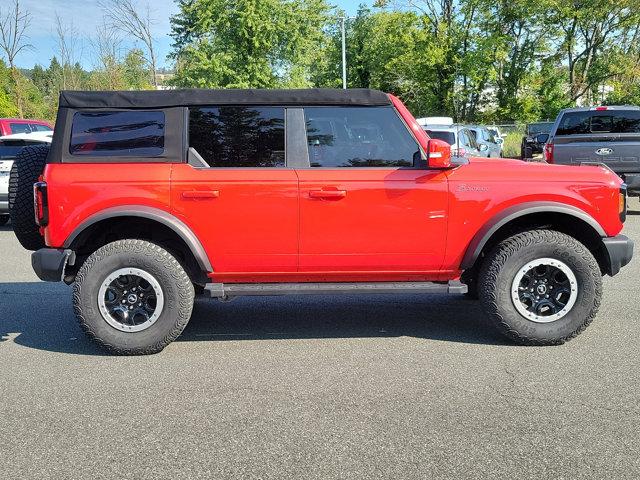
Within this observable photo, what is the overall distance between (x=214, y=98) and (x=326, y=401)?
2397 millimetres

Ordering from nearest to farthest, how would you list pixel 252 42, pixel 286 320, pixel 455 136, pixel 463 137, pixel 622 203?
pixel 622 203, pixel 286 320, pixel 455 136, pixel 463 137, pixel 252 42

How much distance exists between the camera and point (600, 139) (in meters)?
10.9

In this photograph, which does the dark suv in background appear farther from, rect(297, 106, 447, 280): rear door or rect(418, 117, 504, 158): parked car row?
rect(297, 106, 447, 280): rear door

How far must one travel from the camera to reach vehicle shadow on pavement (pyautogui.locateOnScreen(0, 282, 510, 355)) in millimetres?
5117

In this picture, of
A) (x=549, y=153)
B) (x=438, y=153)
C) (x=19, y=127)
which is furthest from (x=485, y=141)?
(x=438, y=153)

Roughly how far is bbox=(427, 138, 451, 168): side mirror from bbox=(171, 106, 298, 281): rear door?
3.31 feet

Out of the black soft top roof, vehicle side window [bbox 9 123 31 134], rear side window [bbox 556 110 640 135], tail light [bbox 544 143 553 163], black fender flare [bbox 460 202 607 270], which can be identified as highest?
rear side window [bbox 556 110 640 135]

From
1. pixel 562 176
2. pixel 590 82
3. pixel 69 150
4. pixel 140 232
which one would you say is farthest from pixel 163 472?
pixel 590 82

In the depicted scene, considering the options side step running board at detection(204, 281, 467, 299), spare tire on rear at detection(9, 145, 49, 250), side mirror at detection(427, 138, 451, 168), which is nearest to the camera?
side mirror at detection(427, 138, 451, 168)

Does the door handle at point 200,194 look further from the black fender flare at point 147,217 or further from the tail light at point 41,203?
the tail light at point 41,203

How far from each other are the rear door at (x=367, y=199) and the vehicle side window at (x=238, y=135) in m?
0.25

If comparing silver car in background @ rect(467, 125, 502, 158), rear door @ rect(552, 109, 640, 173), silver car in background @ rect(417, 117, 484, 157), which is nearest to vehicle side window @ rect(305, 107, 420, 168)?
rear door @ rect(552, 109, 640, 173)

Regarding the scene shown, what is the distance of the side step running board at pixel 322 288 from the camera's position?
4.64 meters

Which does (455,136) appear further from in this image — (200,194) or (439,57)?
(439,57)
